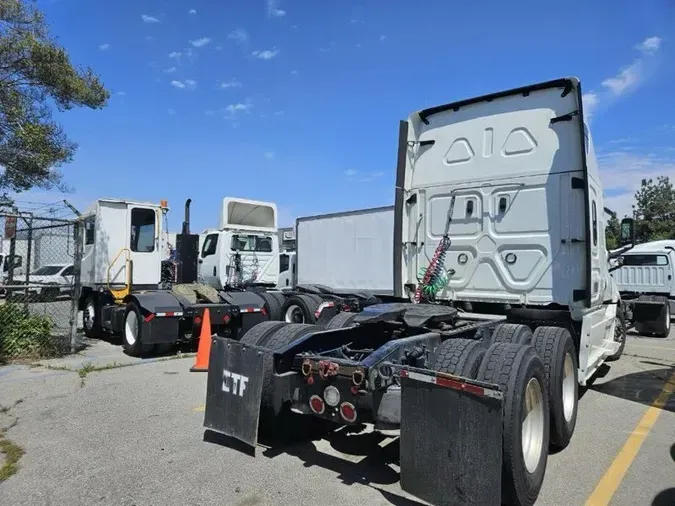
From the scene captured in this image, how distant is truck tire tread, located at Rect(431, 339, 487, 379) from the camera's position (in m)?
3.67

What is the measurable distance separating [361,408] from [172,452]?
1.90 meters

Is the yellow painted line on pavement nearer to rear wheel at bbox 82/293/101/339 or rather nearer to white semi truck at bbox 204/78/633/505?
white semi truck at bbox 204/78/633/505

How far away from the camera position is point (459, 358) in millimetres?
3771

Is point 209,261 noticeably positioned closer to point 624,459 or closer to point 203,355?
point 203,355

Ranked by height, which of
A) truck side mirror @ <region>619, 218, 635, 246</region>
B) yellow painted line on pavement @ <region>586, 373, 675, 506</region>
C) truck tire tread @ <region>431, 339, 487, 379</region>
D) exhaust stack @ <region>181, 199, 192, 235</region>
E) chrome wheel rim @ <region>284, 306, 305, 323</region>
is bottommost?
yellow painted line on pavement @ <region>586, 373, 675, 506</region>

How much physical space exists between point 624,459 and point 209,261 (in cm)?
1205

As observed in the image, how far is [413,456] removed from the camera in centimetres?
322

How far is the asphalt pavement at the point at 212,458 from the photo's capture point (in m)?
3.61

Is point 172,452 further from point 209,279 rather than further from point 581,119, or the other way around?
point 209,279

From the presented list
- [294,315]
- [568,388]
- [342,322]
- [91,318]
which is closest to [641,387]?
[568,388]

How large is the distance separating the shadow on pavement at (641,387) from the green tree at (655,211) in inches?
1246

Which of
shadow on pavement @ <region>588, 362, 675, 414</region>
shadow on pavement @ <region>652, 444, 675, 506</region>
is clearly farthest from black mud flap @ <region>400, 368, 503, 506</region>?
shadow on pavement @ <region>588, 362, 675, 414</region>

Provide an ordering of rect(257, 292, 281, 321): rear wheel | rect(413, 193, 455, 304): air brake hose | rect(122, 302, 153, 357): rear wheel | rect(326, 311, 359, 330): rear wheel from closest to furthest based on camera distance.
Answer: rect(326, 311, 359, 330): rear wheel < rect(413, 193, 455, 304): air brake hose < rect(122, 302, 153, 357): rear wheel < rect(257, 292, 281, 321): rear wheel

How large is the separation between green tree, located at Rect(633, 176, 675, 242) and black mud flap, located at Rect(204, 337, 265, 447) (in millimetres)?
38240
